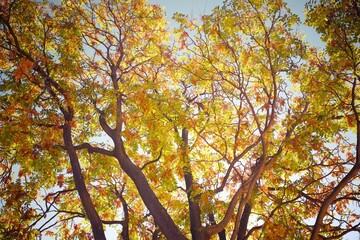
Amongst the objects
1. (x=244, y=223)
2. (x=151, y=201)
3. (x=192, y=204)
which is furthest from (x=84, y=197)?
(x=244, y=223)

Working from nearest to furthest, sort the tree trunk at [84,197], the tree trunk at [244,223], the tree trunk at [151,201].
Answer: the tree trunk at [151,201] → the tree trunk at [84,197] → the tree trunk at [244,223]

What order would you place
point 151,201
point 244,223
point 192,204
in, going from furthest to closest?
point 244,223, point 192,204, point 151,201

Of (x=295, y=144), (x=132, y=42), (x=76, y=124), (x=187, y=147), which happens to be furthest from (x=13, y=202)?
(x=295, y=144)

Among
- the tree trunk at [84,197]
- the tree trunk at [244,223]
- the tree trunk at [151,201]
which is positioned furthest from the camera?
the tree trunk at [244,223]

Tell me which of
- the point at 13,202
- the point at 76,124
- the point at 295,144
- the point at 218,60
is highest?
the point at 218,60

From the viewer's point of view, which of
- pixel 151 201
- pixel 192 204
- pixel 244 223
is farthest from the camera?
pixel 244 223

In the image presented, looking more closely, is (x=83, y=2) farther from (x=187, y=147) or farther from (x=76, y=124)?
(x=187, y=147)

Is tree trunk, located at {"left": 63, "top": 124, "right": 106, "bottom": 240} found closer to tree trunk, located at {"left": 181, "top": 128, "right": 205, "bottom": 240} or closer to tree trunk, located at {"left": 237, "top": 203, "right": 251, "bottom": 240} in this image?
tree trunk, located at {"left": 181, "top": 128, "right": 205, "bottom": 240}

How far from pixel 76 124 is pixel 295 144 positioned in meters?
5.72

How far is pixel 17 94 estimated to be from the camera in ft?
23.9

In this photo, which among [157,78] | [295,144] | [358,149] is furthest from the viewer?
[157,78]

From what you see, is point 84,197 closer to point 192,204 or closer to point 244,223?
point 192,204

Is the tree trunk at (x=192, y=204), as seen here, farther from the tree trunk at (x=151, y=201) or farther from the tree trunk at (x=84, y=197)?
the tree trunk at (x=84, y=197)

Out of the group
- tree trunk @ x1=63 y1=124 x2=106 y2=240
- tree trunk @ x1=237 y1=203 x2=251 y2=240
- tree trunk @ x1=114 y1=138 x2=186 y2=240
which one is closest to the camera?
tree trunk @ x1=114 y1=138 x2=186 y2=240
